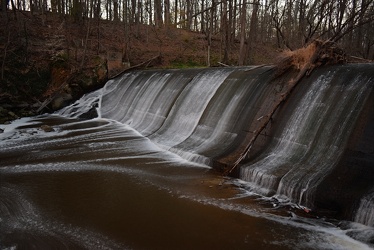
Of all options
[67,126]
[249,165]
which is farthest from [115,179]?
[67,126]

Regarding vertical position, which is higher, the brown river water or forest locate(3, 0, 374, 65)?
forest locate(3, 0, 374, 65)

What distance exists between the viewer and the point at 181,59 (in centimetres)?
2509


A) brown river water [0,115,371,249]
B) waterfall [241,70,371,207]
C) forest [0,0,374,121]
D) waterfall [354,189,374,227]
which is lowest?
brown river water [0,115,371,249]

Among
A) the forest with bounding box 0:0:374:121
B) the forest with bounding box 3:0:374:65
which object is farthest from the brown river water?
the forest with bounding box 0:0:374:121

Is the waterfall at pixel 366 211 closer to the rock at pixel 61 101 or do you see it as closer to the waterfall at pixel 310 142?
the waterfall at pixel 310 142

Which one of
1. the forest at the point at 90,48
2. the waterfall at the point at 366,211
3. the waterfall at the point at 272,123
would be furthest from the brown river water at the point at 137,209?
the forest at the point at 90,48

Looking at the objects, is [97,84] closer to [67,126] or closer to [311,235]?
[67,126]

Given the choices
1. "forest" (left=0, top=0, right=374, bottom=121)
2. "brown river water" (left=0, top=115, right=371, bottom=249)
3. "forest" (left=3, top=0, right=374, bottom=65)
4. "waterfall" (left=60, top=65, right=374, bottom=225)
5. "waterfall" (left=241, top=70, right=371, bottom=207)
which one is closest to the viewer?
"brown river water" (left=0, top=115, right=371, bottom=249)

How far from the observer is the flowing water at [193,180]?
5.11 m

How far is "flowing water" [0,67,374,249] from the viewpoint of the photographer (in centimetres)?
511

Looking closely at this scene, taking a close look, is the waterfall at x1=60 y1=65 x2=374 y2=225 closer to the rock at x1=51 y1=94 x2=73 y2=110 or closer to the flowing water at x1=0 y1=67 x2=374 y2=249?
the flowing water at x1=0 y1=67 x2=374 y2=249

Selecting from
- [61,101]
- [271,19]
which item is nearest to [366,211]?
[61,101]

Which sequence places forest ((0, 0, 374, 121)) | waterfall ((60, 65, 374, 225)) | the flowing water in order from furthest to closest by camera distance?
forest ((0, 0, 374, 121)) < waterfall ((60, 65, 374, 225)) < the flowing water

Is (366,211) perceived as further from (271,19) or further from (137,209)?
(271,19)
